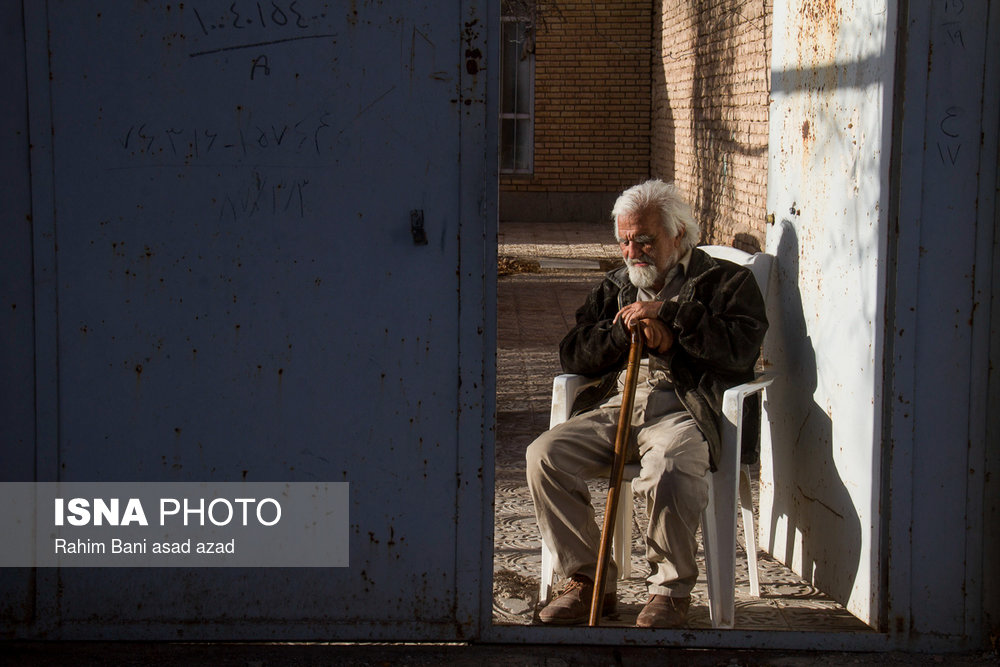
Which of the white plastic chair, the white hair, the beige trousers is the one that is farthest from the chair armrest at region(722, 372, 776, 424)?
the white hair

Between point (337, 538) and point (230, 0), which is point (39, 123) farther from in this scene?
point (337, 538)

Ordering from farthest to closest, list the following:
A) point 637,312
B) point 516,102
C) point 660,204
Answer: point 516,102 < point 660,204 < point 637,312

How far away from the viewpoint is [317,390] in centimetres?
338

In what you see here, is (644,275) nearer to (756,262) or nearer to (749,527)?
(756,262)

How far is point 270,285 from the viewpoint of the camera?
334 centimetres

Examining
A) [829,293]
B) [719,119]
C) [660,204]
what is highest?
[719,119]

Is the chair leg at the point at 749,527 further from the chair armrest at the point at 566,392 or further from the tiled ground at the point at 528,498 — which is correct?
the chair armrest at the point at 566,392

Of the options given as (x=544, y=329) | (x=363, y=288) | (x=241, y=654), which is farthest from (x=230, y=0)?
(x=544, y=329)

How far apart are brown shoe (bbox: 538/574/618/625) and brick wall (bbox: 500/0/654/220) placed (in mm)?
13405

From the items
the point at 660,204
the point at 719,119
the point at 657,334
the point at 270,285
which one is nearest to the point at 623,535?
the point at 657,334

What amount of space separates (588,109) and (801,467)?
13345 mm

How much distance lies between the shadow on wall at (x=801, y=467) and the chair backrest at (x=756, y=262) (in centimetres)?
6

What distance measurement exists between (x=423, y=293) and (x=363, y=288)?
170 millimetres

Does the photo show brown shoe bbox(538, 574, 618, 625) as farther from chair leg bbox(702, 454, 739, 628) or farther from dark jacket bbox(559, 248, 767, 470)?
dark jacket bbox(559, 248, 767, 470)
